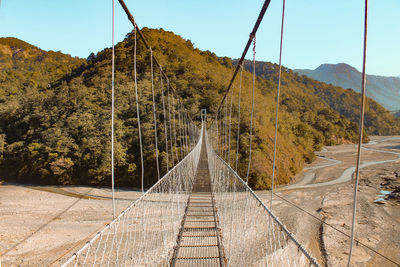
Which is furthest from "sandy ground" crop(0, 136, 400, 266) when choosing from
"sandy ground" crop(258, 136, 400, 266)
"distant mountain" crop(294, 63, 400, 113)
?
"distant mountain" crop(294, 63, 400, 113)

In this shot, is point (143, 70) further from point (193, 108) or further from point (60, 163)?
point (60, 163)

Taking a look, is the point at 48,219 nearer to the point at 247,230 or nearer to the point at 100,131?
the point at 100,131

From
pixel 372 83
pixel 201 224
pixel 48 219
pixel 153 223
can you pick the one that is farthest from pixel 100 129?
pixel 372 83

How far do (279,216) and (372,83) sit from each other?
5584cm

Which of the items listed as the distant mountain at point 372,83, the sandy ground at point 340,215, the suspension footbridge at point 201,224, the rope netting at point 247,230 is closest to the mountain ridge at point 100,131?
the sandy ground at point 340,215

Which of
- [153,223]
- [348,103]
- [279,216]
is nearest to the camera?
[153,223]

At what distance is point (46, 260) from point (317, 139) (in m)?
27.5

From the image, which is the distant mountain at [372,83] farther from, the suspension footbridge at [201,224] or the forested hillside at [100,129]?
the suspension footbridge at [201,224]

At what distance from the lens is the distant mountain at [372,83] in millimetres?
47891

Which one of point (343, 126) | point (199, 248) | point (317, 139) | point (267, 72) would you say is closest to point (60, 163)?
point (199, 248)

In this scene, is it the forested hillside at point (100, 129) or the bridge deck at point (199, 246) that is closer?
the bridge deck at point (199, 246)

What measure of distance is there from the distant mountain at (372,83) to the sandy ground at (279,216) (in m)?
20.1

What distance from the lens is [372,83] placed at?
51.6 m

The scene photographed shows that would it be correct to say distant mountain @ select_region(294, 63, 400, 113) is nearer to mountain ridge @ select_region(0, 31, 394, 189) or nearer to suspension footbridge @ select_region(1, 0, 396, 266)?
mountain ridge @ select_region(0, 31, 394, 189)
